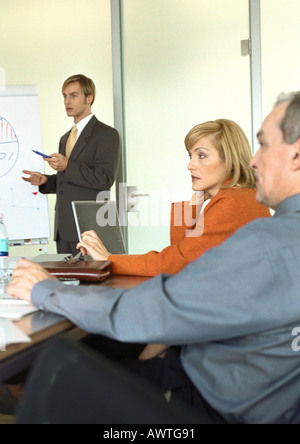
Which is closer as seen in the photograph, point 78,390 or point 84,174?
point 78,390

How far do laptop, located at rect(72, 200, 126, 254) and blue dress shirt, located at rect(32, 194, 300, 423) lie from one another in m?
1.47

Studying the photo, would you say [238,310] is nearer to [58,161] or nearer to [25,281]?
[25,281]

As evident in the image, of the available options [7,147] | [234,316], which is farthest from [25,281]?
[7,147]

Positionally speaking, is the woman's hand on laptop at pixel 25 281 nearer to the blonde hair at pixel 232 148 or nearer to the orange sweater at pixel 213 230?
the orange sweater at pixel 213 230

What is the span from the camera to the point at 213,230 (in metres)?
1.73

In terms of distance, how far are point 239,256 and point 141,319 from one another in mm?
214

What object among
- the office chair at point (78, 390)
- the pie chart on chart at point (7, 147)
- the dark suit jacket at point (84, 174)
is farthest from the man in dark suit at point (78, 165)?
the office chair at point (78, 390)

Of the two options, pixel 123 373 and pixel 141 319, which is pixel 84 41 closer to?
pixel 141 319

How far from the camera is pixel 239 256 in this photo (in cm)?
90

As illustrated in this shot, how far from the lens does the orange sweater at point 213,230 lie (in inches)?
67.6

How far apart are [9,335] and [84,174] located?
2.39 metres

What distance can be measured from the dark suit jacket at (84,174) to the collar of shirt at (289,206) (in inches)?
91.4

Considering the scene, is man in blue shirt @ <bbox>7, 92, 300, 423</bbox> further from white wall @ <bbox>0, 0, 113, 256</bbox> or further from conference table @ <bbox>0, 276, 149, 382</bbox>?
white wall @ <bbox>0, 0, 113, 256</bbox>

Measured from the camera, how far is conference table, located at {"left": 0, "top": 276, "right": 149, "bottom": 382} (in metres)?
0.86
